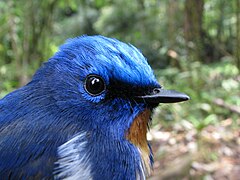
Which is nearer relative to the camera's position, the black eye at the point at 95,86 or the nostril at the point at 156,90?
the black eye at the point at 95,86

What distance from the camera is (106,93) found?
61.5 inches

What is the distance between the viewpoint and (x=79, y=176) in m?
1.52

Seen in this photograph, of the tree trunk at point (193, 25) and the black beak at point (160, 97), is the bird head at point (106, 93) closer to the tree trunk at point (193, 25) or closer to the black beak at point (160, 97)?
the black beak at point (160, 97)

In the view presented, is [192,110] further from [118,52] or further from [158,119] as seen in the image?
[118,52]

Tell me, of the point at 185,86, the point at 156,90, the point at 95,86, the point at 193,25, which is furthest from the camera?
the point at 185,86

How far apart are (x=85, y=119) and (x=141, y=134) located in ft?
0.90

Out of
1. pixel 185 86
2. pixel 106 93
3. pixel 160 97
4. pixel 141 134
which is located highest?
pixel 106 93

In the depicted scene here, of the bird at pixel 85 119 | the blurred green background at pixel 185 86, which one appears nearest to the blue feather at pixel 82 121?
the bird at pixel 85 119

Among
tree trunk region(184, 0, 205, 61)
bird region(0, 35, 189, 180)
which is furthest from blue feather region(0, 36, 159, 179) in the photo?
tree trunk region(184, 0, 205, 61)

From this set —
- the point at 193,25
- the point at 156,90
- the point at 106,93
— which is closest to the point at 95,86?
the point at 106,93

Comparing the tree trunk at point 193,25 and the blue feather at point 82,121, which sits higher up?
the blue feather at point 82,121

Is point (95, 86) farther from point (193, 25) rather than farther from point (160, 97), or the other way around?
point (193, 25)

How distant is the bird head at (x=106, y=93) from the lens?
156cm

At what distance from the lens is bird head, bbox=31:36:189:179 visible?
5.10ft
